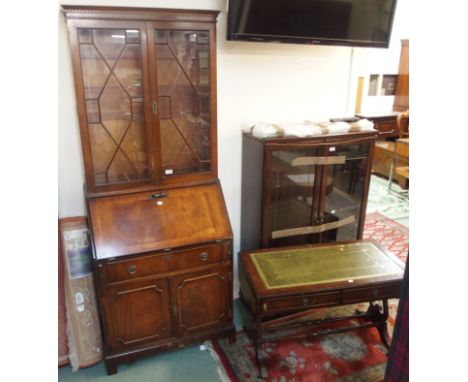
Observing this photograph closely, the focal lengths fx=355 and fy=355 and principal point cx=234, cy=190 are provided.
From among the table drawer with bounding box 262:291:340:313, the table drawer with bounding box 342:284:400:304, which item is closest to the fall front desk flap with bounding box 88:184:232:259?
the table drawer with bounding box 262:291:340:313

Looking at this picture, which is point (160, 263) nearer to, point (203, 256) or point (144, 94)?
point (203, 256)

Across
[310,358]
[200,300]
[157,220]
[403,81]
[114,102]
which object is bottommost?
[310,358]

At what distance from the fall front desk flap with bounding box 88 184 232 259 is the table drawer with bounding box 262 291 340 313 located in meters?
0.46

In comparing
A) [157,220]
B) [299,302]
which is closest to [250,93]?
[157,220]

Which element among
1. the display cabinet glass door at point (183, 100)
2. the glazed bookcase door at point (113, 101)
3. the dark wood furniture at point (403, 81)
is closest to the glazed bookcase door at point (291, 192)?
the display cabinet glass door at point (183, 100)

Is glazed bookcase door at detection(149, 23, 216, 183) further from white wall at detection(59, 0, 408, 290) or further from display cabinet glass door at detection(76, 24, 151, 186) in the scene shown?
white wall at detection(59, 0, 408, 290)

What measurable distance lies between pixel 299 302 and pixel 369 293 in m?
0.43

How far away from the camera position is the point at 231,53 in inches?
91.2

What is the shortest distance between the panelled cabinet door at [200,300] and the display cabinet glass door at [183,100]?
642 mm

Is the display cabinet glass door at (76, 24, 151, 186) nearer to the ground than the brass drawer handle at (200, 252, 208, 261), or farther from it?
farther from it

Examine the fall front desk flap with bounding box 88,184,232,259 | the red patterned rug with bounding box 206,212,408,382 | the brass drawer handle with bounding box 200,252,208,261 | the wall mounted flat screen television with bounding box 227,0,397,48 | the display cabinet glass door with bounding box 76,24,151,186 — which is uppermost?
the wall mounted flat screen television with bounding box 227,0,397,48

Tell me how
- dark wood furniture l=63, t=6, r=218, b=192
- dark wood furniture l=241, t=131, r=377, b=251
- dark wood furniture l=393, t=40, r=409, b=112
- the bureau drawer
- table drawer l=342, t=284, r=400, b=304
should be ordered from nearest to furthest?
dark wood furniture l=63, t=6, r=218, b=192, the bureau drawer, table drawer l=342, t=284, r=400, b=304, dark wood furniture l=241, t=131, r=377, b=251, dark wood furniture l=393, t=40, r=409, b=112

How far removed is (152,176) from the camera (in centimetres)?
208

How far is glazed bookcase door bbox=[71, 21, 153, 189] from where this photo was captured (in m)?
1.82
